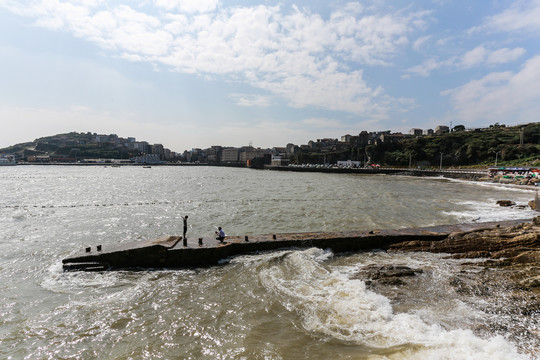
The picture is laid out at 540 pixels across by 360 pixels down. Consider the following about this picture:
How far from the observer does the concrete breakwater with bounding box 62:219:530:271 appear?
42.6ft

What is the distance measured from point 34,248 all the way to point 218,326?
15555 millimetres

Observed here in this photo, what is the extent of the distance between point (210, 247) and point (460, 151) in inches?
5247

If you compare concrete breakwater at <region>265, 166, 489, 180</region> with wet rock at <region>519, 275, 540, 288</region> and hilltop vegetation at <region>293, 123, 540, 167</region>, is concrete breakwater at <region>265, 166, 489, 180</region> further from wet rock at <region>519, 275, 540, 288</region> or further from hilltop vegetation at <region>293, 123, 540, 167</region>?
wet rock at <region>519, 275, 540, 288</region>

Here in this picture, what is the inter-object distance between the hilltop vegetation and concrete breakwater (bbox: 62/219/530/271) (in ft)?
302

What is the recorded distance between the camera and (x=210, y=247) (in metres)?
13.7

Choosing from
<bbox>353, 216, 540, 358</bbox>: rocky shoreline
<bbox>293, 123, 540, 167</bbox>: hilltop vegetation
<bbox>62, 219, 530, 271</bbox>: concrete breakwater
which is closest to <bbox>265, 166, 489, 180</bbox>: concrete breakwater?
<bbox>293, 123, 540, 167</bbox>: hilltop vegetation

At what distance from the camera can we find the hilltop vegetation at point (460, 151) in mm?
97356

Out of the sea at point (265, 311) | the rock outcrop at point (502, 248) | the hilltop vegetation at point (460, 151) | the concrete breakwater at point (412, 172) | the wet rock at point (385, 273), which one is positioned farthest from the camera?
the hilltop vegetation at point (460, 151)

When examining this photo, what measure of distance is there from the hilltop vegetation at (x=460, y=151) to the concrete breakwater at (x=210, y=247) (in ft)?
302

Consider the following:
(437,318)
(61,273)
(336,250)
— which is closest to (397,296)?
(437,318)

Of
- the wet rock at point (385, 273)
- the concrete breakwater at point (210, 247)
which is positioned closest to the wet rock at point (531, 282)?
the wet rock at point (385, 273)

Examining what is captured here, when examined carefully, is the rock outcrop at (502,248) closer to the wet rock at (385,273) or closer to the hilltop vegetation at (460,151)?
the wet rock at (385,273)

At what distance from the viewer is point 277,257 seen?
1368cm

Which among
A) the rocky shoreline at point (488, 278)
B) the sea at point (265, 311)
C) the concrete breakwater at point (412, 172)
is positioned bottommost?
the sea at point (265, 311)
